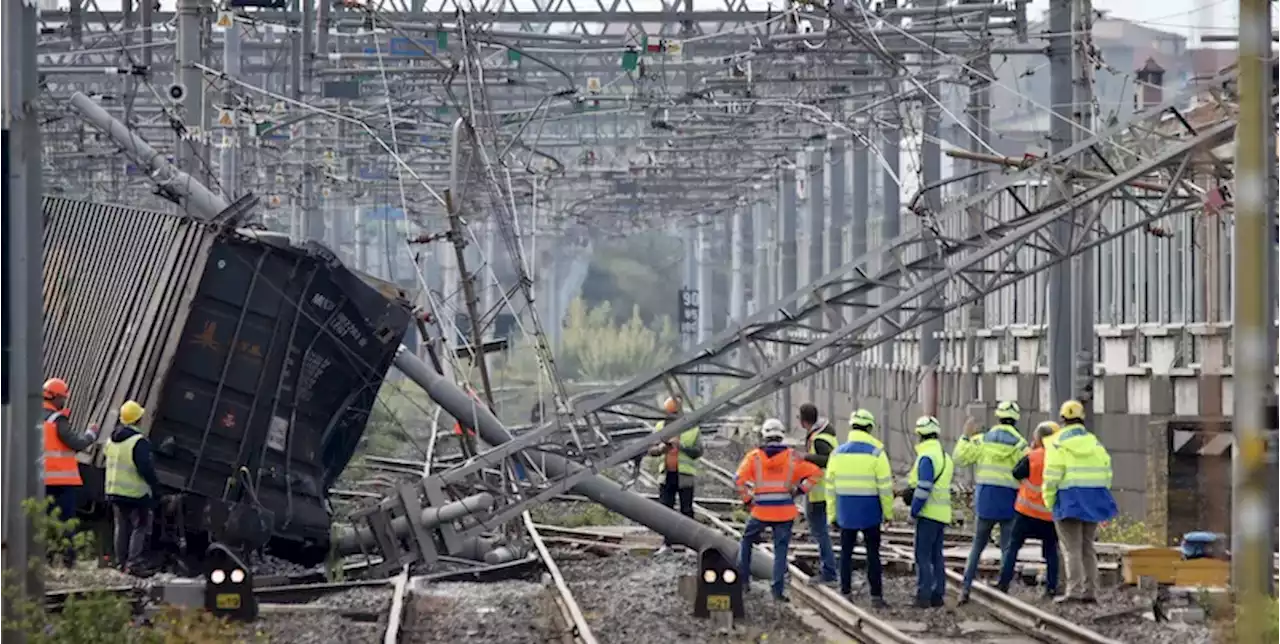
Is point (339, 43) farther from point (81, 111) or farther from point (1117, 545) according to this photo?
point (1117, 545)

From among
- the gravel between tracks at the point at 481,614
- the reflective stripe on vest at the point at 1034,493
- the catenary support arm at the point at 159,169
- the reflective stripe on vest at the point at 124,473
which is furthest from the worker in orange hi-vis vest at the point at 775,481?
the catenary support arm at the point at 159,169

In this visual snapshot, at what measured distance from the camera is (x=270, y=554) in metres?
23.1

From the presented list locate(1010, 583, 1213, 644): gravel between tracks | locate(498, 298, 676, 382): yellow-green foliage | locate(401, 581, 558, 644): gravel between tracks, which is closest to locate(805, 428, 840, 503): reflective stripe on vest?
locate(1010, 583, 1213, 644): gravel between tracks

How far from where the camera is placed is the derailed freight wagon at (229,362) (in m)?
21.1

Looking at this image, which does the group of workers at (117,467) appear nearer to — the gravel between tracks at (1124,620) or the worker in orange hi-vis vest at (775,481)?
the worker in orange hi-vis vest at (775,481)

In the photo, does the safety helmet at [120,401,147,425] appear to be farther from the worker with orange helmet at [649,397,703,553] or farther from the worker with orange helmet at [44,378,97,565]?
the worker with orange helmet at [649,397,703,553]

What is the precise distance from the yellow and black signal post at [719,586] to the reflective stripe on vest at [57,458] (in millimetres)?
5907

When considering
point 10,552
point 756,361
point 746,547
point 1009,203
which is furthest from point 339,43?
point 10,552

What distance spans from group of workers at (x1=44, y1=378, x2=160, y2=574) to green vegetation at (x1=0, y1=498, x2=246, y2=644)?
2874 mm

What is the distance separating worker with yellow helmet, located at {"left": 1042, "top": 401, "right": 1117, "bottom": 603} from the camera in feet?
63.2

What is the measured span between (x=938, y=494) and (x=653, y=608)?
2746mm

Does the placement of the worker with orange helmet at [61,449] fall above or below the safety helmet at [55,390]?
below

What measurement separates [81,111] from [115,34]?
410 inches

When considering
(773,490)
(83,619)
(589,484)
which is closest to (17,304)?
(83,619)
